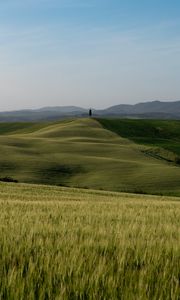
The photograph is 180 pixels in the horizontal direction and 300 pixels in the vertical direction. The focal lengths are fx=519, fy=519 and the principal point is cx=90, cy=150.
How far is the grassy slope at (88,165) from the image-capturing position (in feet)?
223

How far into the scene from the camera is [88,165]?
81125 mm

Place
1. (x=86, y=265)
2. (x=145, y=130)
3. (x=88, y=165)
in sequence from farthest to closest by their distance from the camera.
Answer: (x=145, y=130), (x=88, y=165), (x=86, y=265)

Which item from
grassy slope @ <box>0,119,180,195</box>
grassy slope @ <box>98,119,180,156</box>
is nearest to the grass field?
grassy slope @ <box>0,119,180,195</box>

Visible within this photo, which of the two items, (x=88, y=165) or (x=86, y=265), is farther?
(x=88, y=165)

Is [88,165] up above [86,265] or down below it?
below

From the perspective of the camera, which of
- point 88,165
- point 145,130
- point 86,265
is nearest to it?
point 86,265

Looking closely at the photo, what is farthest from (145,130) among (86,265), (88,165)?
(86,265)

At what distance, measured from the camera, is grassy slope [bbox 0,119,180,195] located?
2677 inches

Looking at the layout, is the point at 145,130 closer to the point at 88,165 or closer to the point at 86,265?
the point at 88,165

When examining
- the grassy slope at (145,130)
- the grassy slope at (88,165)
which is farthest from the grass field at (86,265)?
the grassy slope at (145,130)

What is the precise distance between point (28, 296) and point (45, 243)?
2.38m

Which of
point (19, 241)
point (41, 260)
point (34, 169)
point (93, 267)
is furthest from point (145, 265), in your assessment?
point (34, 169)

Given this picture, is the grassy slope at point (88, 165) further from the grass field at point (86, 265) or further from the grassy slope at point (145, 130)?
the grass field at point (86, 265)

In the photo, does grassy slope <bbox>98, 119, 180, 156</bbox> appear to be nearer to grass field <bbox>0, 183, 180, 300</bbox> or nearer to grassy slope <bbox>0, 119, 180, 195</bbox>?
grassy slope <bbox>0, 119, 180, 195</bbox>
